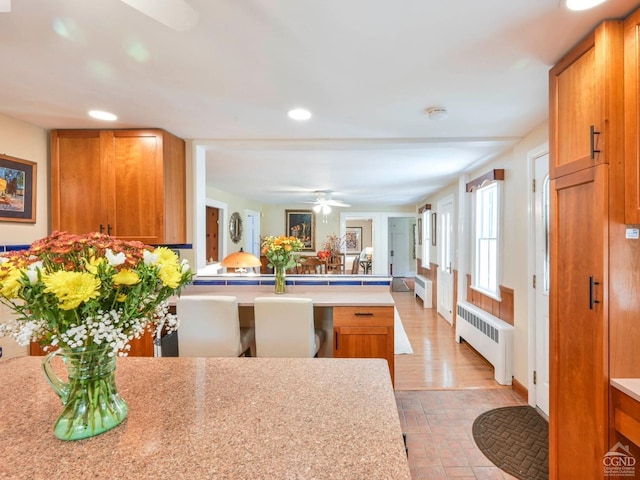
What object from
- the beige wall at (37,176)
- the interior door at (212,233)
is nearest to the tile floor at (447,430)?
the beige wall at (37,176)

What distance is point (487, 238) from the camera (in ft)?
11.6

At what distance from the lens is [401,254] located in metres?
10.0

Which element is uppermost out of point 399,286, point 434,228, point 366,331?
point 434,228

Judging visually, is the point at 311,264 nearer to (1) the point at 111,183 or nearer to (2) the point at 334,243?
(2) the point at 334,243

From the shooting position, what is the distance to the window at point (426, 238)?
637 centimetres

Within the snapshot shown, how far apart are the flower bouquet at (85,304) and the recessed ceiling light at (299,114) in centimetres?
158

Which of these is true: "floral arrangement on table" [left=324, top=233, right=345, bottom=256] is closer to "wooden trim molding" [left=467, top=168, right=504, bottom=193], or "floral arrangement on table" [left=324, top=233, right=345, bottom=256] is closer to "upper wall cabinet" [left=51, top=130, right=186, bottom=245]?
"wooden trim molding" [left=467, top=168, right=504, bottom=193]

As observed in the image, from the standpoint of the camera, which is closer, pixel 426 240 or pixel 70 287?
pixel 70 287

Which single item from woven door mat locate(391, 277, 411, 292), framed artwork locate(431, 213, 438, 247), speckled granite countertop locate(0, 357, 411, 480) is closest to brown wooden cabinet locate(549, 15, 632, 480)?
speckled granite countertop locate(0, 357, 411, 480)

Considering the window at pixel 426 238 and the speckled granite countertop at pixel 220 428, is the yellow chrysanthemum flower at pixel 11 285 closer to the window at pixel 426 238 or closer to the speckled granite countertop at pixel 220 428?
the speckled granite countertop at pixel 220 428

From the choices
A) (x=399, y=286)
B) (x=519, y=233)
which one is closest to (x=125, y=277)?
(x=519, y=233)

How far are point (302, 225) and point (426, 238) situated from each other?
10.4ft

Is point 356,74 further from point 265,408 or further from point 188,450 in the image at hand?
point 188,450

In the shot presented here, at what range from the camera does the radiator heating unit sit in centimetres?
281
